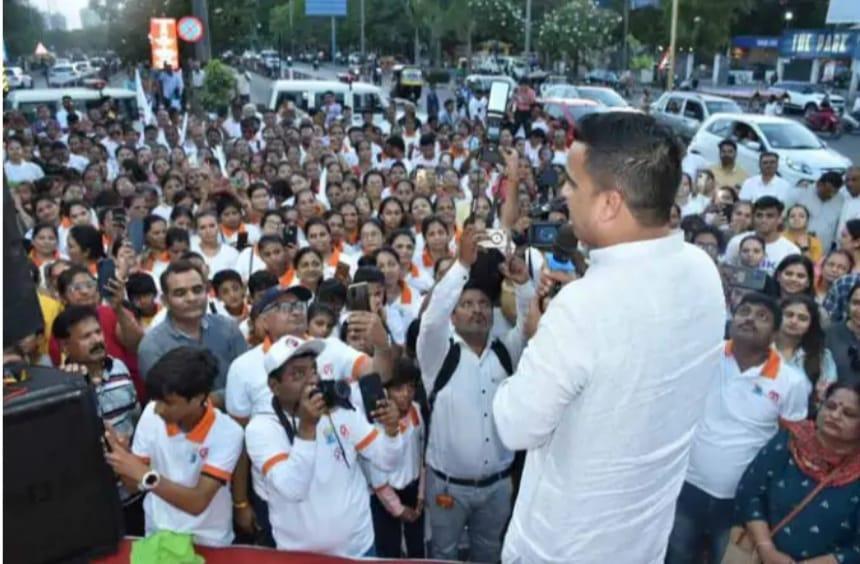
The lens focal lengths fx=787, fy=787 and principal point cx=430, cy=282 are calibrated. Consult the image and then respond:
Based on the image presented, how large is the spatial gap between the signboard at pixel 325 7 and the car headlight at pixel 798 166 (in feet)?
80.2

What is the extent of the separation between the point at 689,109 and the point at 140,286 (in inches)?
598

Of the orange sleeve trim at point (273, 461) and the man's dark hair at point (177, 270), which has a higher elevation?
the man's dark hair at point (177, 270)

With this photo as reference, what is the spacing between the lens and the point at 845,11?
11.9 m

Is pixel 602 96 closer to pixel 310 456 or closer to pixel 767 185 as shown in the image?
pixel 767 185

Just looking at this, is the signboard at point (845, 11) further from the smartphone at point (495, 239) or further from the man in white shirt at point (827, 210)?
the smartphone at point (495, 239)

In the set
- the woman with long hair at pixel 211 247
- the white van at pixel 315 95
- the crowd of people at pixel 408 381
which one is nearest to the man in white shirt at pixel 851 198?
the crowd of people at pixel 408 381

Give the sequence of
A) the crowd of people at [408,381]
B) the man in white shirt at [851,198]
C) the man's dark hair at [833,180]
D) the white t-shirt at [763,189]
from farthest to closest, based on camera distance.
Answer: the white t-shirt at [763,189], the man's dark hair at [833,180], the man in white shirt at [851,198], the crowd of people at [408,381]

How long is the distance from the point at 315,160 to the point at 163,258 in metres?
4.35

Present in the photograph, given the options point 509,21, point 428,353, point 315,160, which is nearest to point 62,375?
point 428,353

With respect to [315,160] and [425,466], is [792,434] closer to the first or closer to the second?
[425,466]

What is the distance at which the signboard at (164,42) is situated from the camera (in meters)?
16.9

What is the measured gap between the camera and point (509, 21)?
41.0 metres

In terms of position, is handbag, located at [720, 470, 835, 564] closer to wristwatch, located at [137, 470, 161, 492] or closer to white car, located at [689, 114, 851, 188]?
wristwatch, located at [137, 470, 161, 492]

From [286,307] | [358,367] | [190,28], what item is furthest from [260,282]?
[190,28]
